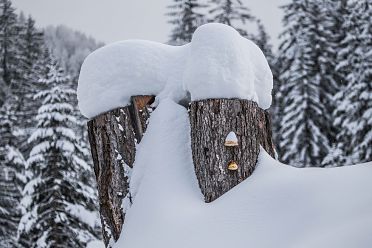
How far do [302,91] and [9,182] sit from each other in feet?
52.3

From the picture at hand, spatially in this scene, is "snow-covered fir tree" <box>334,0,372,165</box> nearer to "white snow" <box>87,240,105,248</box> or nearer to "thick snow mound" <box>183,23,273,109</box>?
"white snow" <box>87,240,105,248</box>

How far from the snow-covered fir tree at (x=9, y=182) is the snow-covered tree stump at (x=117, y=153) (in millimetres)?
12881

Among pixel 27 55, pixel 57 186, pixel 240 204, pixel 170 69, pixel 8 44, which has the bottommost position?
pixel 27 55

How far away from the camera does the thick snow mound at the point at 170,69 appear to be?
5.17m

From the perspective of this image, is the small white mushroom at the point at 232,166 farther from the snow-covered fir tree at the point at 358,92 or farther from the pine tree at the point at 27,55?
the pine tree at the point at 27,55

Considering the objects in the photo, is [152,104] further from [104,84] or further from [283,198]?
[283,198]

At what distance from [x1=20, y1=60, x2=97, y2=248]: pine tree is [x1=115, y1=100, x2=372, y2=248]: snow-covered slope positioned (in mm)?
9660

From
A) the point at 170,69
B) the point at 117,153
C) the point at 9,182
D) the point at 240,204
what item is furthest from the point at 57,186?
the point at 240,204

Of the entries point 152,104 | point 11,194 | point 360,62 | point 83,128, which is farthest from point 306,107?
point 152,104

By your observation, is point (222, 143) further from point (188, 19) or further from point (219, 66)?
point (188, 19)

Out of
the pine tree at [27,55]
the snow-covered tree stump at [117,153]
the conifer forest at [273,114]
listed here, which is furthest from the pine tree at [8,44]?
the snow-covered tree stump at [117,153]

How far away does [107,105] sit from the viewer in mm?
5562

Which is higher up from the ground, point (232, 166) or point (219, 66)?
point (219, 66)

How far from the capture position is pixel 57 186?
46.4ft
